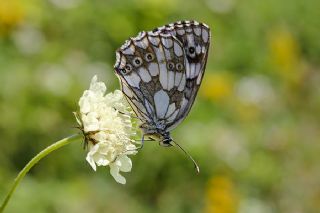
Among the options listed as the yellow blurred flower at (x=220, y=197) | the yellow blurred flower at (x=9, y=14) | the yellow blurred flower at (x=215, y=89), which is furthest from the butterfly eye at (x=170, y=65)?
the yellow blurred flower at (x=215, y=89)

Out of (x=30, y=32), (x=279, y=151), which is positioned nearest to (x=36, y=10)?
→ (x=30, y=32)

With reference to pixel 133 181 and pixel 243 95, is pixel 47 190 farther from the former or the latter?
pixel 243 95

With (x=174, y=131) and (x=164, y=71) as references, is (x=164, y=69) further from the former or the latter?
(x=174, y=131)

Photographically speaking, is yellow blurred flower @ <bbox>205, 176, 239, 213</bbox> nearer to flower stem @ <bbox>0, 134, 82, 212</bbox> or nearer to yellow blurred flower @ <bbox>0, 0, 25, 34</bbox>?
yellow blurred flower @ <bbox>0, 0, 25, 34</bbox>

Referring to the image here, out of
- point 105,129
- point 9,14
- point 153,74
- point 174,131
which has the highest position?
point 9,14

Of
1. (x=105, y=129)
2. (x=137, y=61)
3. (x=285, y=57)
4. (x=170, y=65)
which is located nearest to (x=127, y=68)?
(x=137, y=61)

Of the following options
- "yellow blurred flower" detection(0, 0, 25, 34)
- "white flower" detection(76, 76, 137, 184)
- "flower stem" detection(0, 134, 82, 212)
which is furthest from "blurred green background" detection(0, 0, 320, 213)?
"flower stem" detection(0, 134, 82, 212)
